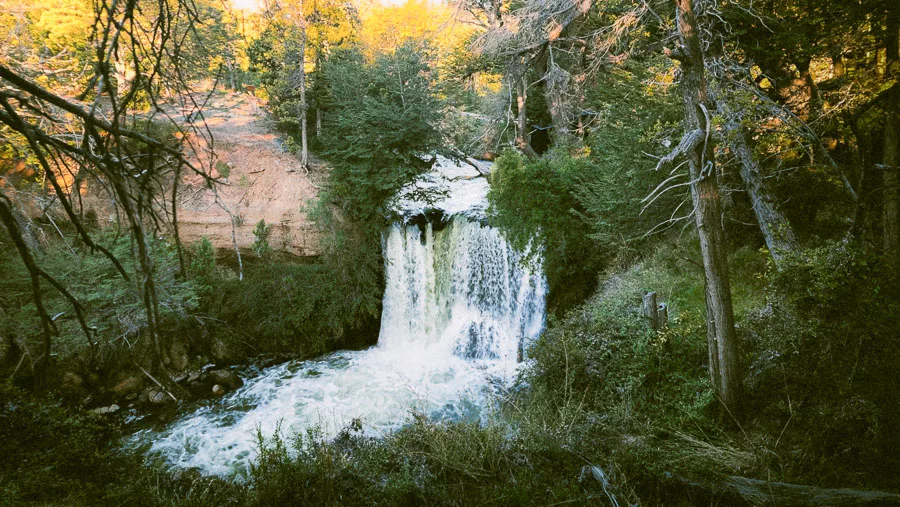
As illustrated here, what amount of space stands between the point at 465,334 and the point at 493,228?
2709 millimetres

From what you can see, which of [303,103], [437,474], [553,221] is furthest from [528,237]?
[303,103]

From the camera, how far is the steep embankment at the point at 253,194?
40.0ft

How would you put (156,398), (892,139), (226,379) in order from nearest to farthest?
(892,139) < (156,398) < (226,379)

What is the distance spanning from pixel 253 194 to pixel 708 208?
11.7m

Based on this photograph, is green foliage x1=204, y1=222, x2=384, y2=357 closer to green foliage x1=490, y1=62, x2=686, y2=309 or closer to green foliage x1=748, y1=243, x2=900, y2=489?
green foliage x1=490, y1=62, x2=686, y2=309

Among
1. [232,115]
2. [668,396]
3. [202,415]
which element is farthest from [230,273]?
[668,396]

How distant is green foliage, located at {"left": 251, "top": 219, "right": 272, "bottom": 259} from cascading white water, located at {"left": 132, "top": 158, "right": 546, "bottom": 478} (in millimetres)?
3166

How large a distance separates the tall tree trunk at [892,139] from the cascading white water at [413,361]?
5.63 meters

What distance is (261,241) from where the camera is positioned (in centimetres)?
1229

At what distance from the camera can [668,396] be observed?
604cm

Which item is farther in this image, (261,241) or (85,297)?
(261,241)

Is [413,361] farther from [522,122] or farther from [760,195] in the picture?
[522,122]

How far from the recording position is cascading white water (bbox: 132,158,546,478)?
8.27m

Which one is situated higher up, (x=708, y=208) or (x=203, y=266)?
(x=708, y=208)
